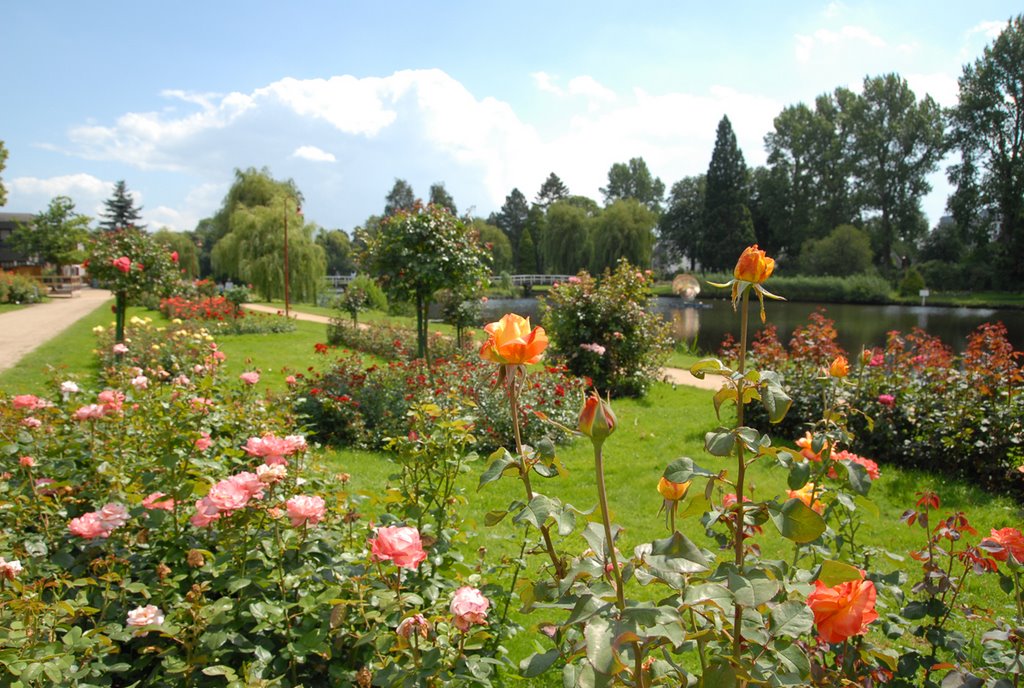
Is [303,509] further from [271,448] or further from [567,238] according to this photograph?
[567,238]

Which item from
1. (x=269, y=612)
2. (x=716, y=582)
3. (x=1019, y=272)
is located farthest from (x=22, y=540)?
(x=1019, y=272)

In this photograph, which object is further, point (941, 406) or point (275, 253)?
point (275, 253)

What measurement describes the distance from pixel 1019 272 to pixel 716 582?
3594 cm

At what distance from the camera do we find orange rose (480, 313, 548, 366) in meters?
0.85

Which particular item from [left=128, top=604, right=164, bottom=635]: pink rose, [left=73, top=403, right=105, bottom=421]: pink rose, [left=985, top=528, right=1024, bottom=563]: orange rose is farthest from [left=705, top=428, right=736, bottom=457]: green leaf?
[left=73, top=403, right=105, bottom=421]: pink rose

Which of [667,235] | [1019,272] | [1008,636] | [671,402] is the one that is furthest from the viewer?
[667,235]

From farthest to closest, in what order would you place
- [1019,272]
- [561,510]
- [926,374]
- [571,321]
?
[1019,272] → [571,321] → [926,374] → [561,510]

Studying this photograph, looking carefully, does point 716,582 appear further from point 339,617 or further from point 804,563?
point 804,563

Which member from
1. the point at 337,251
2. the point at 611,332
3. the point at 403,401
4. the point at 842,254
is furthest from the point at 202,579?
the point at 337,251

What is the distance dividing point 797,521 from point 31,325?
1680cm

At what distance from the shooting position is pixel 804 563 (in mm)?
2018

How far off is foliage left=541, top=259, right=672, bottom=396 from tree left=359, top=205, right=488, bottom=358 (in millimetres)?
1375

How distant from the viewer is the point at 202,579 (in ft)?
6.01

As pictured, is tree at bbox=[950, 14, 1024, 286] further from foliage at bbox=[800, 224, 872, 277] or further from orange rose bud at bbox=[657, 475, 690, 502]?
orange rose bud at bbox=[657, 475, 690, 502]
